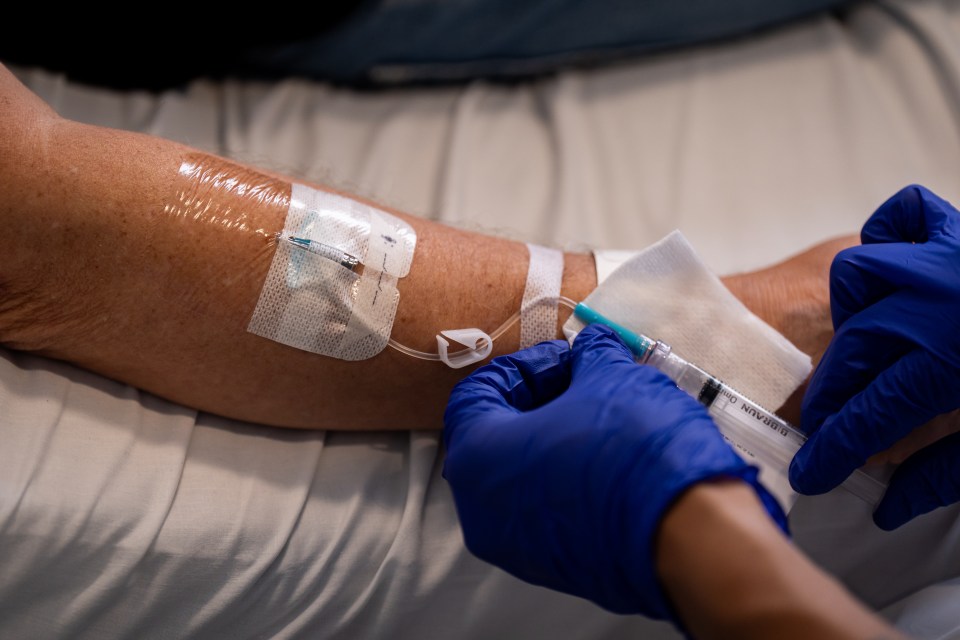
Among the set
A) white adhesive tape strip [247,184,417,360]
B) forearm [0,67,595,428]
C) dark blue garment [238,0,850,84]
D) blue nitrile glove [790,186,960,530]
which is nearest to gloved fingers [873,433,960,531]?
blue nitrile glove [790,186,960,530]

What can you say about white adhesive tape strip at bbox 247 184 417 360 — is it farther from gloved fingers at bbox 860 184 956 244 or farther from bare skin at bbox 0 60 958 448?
gloved fingers at bbox 860 184 956 244

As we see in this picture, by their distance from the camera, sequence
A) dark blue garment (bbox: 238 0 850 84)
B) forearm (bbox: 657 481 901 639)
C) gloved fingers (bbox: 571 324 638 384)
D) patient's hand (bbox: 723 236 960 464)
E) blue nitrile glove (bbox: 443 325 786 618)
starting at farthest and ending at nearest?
dark blue garment (bbox: 238 0 850 84) → patient's hand (bbox: 723 236 960 464) → gloved fingers (bbox: 571 324 638 384) → blue nitrile glove (bbox: 443 325 786 618) → forearm (bbox: 657 481 901 639)

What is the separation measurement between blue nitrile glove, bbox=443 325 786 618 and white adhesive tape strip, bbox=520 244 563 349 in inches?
6.5

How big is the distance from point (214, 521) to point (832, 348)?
3.04 feet

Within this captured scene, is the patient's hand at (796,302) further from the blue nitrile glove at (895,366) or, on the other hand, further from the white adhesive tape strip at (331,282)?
the white adhesive tape strip at (331,282)

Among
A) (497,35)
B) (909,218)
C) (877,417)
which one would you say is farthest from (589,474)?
(497,35)

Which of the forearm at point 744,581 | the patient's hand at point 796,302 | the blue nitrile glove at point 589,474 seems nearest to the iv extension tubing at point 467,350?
the blue nitrile glove at point 589,474

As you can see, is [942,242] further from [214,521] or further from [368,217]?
[214,521]

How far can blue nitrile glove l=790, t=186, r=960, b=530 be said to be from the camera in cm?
100

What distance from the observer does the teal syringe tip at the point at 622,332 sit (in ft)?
3.63

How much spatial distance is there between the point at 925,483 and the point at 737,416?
29cm

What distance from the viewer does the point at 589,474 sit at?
844 millimetres

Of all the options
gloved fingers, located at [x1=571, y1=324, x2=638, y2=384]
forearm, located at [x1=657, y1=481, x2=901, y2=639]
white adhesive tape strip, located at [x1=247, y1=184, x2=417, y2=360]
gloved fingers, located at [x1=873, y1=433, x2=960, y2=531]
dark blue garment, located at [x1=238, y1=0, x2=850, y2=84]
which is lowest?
gloved fingers, located at [x1=873, y1=433, x2=960, y2=531]

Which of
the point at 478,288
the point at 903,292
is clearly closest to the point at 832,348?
the point at 903,292
